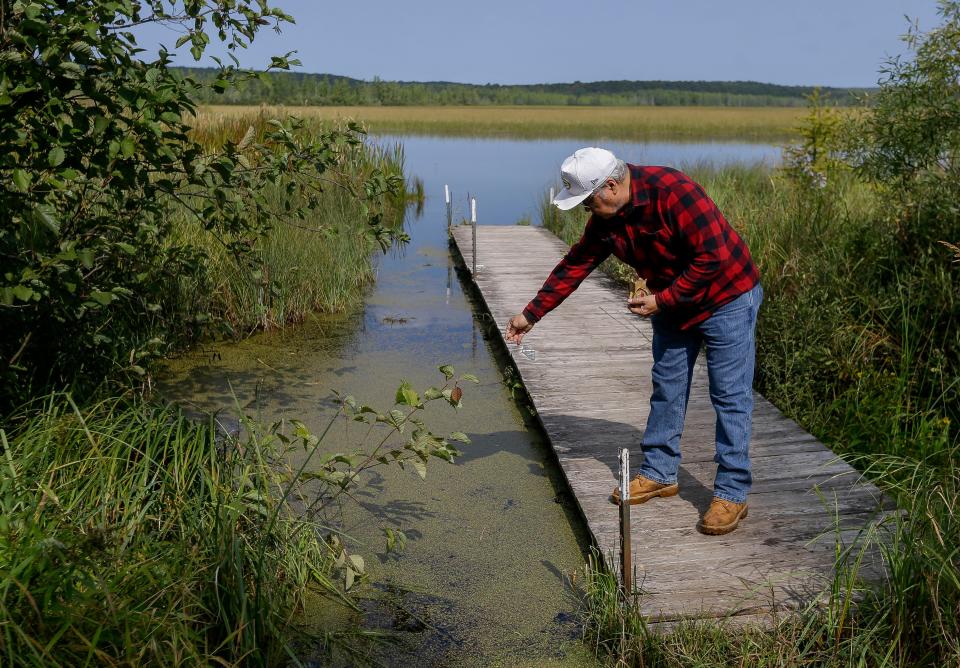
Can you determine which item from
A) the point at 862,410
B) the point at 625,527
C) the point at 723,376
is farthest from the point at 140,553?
the point at 862,410

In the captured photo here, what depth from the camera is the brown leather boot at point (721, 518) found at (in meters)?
3.18

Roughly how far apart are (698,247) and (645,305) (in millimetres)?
259

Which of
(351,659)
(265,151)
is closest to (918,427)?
(351,659)

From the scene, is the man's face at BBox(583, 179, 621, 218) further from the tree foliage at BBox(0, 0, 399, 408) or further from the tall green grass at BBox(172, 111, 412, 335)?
the tall green grass at BBox(172, 111, 412, 335)

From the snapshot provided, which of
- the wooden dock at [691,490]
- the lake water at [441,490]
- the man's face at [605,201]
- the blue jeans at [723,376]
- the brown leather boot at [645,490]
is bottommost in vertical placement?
the lake water at [441,490]

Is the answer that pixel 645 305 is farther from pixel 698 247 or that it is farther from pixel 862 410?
pixel 862 410

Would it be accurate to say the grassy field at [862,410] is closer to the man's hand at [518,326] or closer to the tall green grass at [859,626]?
the tall green grass at [859,626]

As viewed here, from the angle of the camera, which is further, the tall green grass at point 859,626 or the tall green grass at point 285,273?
the tall green grass at point 285,273

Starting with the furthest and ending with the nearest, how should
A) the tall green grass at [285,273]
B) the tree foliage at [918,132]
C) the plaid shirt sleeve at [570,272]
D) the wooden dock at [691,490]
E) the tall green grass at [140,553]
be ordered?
the tall green grass at [285,273], the tree foliage at [918,132], the plaid shirt sleeve at [570,272], the wooden dock at [691,490], the tall green grass at [140,553]

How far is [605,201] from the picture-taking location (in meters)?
3.02

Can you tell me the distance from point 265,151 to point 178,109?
0.95 meters

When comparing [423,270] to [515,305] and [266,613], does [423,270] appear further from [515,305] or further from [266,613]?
[266,613]

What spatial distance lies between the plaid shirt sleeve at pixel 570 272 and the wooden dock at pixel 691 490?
77 cm

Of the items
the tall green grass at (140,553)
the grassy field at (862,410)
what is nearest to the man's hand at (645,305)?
the grassy field at (862,410)
